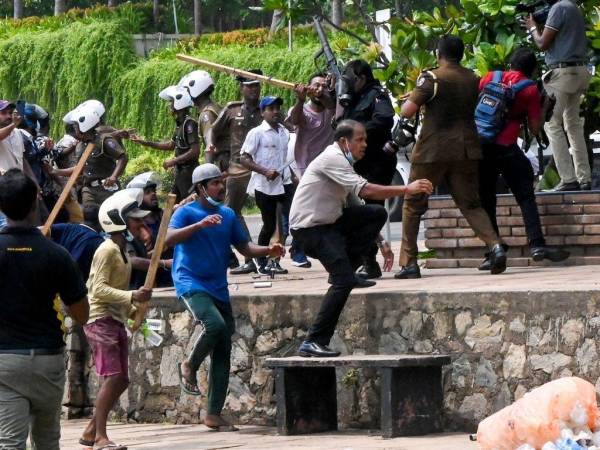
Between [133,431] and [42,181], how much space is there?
3016mm

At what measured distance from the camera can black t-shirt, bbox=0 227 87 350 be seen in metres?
7.46

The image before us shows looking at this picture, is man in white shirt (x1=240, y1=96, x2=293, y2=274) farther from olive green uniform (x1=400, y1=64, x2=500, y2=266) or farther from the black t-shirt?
the black t-shirt

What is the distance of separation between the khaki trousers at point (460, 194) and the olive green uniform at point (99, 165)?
339 cm

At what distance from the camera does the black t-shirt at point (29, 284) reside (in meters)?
7.46

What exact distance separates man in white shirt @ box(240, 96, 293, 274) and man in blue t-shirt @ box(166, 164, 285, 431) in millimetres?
3209

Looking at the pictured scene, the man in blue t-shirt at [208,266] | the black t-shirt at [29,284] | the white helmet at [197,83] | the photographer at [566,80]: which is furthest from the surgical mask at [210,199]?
the white helmet at [197,83]

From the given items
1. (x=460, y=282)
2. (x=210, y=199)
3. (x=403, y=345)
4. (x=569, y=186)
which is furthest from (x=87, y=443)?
(x=569, y=186)

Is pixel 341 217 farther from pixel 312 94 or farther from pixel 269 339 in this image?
pixel 312 94

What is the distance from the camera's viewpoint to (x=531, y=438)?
848 centimetres

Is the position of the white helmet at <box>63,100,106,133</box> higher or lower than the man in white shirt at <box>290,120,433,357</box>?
higher

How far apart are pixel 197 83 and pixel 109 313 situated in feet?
16.0

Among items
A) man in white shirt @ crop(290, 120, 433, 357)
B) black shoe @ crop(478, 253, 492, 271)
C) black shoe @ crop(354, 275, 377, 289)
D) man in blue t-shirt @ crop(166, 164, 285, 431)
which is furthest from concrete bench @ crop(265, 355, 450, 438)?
black shoe @ crop(478, 253, 492, 271)

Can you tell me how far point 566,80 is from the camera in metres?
12.7

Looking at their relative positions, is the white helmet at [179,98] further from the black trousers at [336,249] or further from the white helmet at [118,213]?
the black trousers at [336,249]
